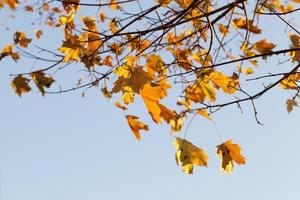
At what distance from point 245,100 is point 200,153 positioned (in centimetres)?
54

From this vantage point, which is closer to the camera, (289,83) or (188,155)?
(188,155)

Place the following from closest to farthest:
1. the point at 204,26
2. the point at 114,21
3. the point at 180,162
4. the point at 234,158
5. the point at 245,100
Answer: the point at 180,162, the point at 234,158, the point at 245,100, the point at 114,21, the point at 204,26

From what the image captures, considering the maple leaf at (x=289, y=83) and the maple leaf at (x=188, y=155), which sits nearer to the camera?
the maple leaf at (x=188, y=155)

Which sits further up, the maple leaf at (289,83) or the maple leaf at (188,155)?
the maple leaf at (289,83)

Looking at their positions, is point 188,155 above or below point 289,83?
below

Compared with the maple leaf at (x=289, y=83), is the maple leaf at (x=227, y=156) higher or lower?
lower

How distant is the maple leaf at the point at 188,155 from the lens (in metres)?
2.18

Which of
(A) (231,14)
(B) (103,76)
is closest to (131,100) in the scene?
(B) (103,76)

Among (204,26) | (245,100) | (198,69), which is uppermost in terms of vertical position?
(204,26)

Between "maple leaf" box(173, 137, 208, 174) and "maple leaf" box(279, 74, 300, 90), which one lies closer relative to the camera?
"maple leaf" box(173, 137, 208, 174)

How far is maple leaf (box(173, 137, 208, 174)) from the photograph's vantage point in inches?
85.7

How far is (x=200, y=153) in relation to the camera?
2.18 meters

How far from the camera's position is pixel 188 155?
220cm

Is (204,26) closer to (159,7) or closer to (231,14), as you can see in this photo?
(231,14)
